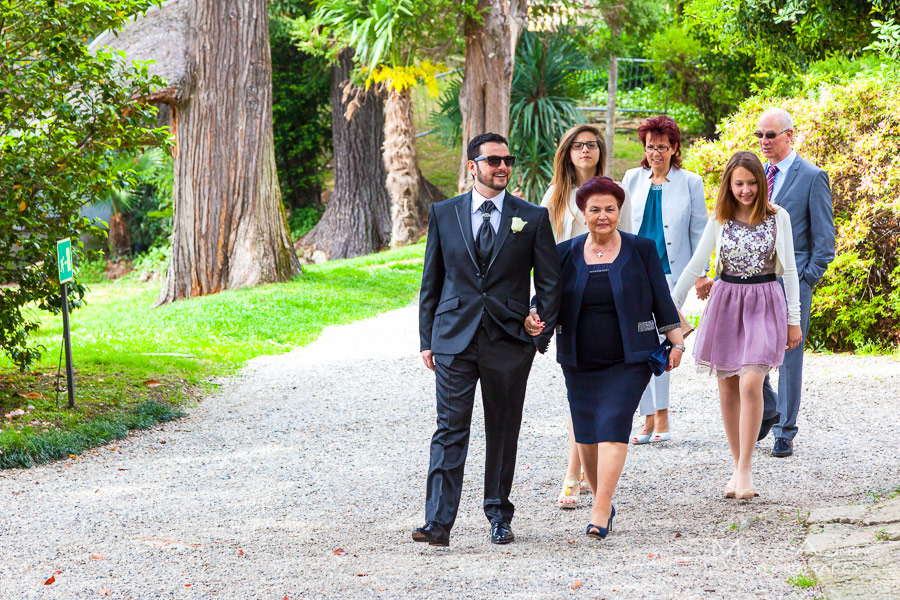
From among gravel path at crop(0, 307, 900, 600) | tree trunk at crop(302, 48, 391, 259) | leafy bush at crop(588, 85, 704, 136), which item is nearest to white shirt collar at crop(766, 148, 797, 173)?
gravel path at crop(0, 307, 900, 600)

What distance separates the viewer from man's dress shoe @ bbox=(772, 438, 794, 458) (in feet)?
18.4

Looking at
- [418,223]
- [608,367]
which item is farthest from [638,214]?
[418,223]

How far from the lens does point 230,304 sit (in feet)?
42.1

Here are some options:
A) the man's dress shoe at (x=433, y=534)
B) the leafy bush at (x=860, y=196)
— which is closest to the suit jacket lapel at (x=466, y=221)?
the man's dress shoe at (x=433, y=534)

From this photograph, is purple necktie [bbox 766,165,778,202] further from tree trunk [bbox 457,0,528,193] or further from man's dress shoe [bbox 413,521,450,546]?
tree trunk [bbox 457,0,528,193]

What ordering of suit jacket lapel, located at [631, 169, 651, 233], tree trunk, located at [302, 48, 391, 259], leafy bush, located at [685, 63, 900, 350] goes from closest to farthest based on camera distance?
suit jacket lapel, located at [631, 169, 651, 233] → leafy bush, located at [685, 63, 900, 350] → tree trunk, located at [302, 48, 391, 259]

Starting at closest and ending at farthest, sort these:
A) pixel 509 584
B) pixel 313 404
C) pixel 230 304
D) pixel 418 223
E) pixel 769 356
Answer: pixel 509 584 → pixel 769 356 → pixel 313 404 → pixel 230 304 → pixel 418 223

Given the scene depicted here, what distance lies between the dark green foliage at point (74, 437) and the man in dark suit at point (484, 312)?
3115 millimetres

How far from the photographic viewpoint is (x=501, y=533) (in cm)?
425

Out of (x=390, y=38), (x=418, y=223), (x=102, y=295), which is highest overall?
(x=390, y=38)

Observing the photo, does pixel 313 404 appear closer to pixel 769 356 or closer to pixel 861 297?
pixel 769 356

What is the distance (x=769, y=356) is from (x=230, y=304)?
30.3ft

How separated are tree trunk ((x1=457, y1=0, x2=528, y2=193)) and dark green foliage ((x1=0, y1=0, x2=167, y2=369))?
392 inches

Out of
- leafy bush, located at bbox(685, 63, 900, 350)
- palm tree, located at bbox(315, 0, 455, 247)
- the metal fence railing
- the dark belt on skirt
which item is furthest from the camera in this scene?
the metal fence railing
